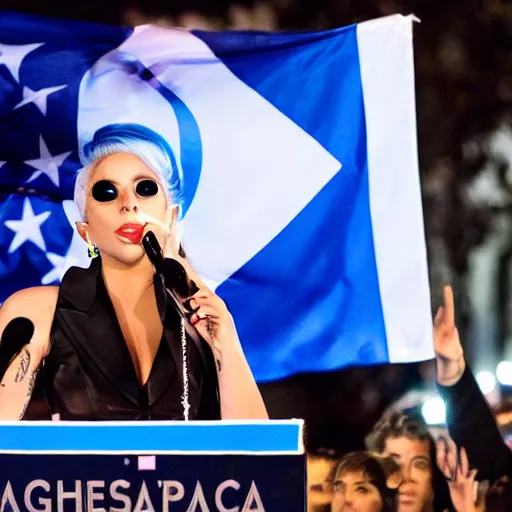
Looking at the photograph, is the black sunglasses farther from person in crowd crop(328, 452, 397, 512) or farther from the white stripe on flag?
person in crowd crop(328, 452, 397, 512)

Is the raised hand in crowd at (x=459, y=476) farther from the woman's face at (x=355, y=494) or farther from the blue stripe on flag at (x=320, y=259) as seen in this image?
the blue stripe on flag at (x=320, y=259)

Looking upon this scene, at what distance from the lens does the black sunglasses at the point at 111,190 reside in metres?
2.27

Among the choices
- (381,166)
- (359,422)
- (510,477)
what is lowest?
(510,477)

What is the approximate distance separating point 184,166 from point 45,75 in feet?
1.62

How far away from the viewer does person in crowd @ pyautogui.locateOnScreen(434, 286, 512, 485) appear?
2271mm

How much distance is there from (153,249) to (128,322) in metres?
0.23

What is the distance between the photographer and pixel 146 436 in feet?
5.58

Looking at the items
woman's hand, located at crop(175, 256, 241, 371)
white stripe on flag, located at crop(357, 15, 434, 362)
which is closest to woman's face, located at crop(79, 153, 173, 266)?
woman's hand, located at crop(175, 256, 241, 371)

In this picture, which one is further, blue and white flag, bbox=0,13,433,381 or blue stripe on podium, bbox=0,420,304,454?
blue and white flag, bbox=0,13,433,381

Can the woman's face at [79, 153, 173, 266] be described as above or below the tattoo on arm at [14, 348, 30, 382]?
above

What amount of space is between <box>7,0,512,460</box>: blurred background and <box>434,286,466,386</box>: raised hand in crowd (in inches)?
1.0

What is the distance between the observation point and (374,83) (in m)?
2.27

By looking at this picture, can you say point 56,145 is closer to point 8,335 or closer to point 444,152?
point 8,335

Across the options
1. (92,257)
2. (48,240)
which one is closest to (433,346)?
(92,257)
